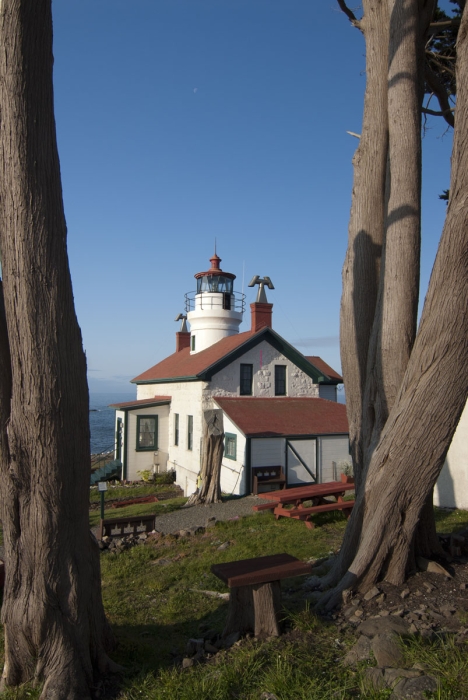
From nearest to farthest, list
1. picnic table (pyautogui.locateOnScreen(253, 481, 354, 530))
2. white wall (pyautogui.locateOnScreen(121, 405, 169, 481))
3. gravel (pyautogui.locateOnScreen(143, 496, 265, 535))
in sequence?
picnic table (pyautogui.locateOnScreen(253, 481, 354, 530)), gravel (pyautogui.locateOnScreen(143, 496, 265, 535)), white wall (pyautogui.locateOnScreen(121, 405, 169, 481))

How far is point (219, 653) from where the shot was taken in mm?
4523

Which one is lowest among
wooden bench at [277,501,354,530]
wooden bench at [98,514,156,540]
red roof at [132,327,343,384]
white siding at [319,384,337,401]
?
wooden bench at [98,514,156,540]

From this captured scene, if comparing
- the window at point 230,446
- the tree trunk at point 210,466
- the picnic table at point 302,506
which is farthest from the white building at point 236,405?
the picnic table at point 302,506

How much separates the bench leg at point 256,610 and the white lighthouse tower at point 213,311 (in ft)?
65.8

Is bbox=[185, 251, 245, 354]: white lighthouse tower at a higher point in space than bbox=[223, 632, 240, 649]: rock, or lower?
higher

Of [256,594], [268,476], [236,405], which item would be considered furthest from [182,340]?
[256,594]

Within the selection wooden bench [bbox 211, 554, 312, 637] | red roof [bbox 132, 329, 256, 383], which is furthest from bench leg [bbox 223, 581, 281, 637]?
red roof [bbox 132, 329, 256, 383]

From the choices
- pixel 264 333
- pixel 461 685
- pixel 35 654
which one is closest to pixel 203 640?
pixel 35 654

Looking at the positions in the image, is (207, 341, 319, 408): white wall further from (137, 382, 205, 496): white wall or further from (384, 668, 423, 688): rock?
(384, 668, 423, 688): rock

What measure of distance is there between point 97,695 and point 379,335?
434 centimetres

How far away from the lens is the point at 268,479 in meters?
17.0

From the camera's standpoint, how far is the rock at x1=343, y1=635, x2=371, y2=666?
4.06 meters

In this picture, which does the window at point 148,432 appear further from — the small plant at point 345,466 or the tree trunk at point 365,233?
the tree trunk at point 365,233

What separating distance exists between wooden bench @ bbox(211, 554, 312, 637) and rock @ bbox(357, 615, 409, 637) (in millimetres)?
656
